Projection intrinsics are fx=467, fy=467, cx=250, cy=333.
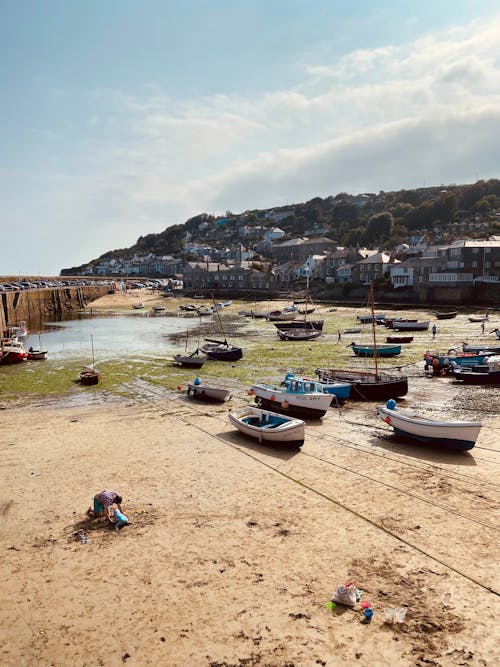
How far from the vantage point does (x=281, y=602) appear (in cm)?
882

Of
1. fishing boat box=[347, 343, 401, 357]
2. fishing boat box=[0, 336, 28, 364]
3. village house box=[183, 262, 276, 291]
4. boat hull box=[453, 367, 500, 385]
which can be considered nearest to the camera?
boat hull box=[453, 367, 500, 385]

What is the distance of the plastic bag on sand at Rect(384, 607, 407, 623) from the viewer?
8.25 metres

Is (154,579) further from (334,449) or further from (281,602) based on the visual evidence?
(334,449)

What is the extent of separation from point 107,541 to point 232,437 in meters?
8.41

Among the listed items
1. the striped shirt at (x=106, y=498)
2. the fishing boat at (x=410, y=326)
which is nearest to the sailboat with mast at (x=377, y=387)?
the striped shirt at (x=106, y=498)

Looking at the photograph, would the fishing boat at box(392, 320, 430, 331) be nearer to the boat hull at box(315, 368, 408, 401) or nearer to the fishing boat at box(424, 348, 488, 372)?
the fishing boat at box(424, 348, 488, 372)

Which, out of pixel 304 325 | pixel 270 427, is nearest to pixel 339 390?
pixel 270 427

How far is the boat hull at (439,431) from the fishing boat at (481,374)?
1211 cm

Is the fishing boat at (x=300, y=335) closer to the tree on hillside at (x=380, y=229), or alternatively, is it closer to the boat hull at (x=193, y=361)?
the boat hull at (x=193, y=361)

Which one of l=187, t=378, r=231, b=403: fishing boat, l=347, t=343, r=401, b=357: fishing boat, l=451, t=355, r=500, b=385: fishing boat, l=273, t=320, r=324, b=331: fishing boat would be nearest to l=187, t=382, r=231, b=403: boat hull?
l=187, t=378, r=231, b=403: fishing boat

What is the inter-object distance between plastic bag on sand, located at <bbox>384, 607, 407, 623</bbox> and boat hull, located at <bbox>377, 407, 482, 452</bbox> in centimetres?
903

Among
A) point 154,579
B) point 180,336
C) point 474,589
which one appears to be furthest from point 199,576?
point 180,336

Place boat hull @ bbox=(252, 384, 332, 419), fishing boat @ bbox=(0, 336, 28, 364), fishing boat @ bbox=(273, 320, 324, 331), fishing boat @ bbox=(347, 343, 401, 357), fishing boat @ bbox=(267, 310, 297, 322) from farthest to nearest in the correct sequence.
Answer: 1. fishing boat @ bbox=(267, 310, 297, 322)
2. fishing boat @ bbox=(273, 320, 324, 331)
3. fishing boat @ bbox=(347, 343, 401, 357)
4. fishing boat @ bbox=(0, 336, 28, 364)
5. boat hull @ bbox=(252, 384, 332, 419)

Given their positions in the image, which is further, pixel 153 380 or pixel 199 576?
pixel 153 380
